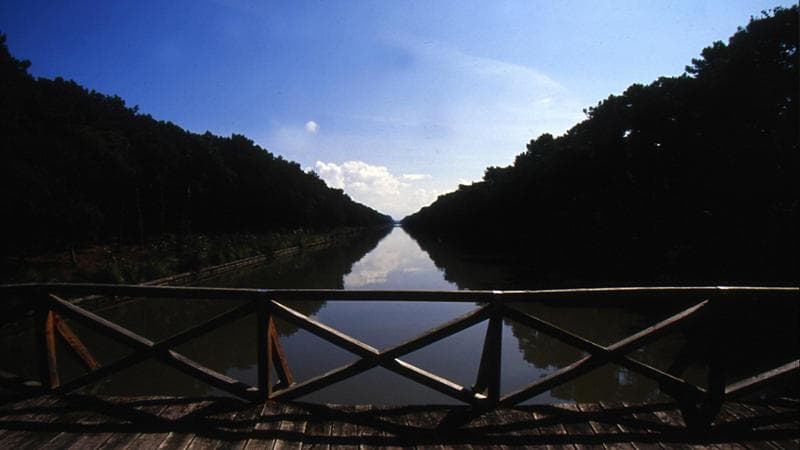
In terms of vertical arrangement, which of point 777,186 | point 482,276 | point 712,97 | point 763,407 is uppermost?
point 712,97

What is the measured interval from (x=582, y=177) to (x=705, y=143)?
11.7 metres

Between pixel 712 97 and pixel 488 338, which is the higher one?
pixel 712 97

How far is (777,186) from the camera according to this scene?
1535cm

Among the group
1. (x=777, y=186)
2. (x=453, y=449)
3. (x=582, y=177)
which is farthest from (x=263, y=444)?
(x=582, y=177)

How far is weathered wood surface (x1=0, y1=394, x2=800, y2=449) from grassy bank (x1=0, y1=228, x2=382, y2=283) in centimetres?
1234

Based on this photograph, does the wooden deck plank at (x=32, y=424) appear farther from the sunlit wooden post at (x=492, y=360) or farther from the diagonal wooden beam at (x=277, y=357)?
the sunlit wooden post at (x=492, y=360)

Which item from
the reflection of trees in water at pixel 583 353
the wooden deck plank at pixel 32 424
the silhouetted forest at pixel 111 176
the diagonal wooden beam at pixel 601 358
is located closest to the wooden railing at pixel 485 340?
the diagonal wooden beam at pixel 601 358

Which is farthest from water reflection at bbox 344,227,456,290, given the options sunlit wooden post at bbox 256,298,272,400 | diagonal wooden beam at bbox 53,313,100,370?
sunlit wooden post at bbox 256,298,272,400

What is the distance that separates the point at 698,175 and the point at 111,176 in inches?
1417

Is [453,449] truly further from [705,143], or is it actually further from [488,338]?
[705,143]

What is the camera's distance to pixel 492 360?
10.2 ft

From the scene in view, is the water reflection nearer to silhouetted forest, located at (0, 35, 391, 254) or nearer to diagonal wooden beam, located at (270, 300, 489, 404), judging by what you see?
diagonal wooden beam, located at (270, 300, 489, 404)

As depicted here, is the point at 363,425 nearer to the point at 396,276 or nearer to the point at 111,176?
the point at 396,276

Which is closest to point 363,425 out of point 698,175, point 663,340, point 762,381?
point 762,381
